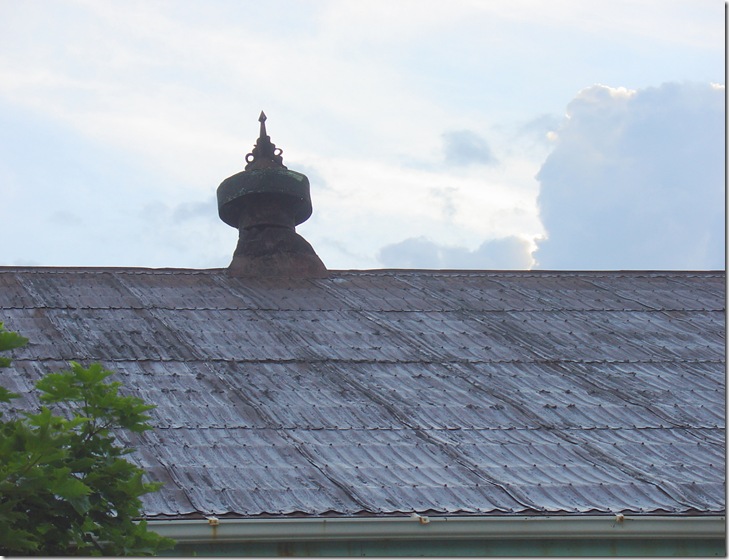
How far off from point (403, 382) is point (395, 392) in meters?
Answer: 0.30

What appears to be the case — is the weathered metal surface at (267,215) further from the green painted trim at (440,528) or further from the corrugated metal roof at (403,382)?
the green painted trim at (440,528)

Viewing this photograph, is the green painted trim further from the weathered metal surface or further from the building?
the weathered metal surface

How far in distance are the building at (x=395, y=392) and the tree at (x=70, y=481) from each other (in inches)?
55.6

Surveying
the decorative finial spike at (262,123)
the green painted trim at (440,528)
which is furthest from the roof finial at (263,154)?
the green painted trim at (440,528)

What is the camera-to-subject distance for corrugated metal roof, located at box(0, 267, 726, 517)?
324 inches

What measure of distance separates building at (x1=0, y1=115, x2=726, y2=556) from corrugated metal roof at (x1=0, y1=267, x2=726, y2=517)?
0.08ft

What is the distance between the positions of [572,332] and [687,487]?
391cm

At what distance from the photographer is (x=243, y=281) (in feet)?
44.9

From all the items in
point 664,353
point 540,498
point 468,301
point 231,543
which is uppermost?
point 468,301

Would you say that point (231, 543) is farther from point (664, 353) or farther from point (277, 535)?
point (664, 353)

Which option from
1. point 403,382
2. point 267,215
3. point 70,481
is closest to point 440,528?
point 403,382

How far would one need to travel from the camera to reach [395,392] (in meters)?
10.1

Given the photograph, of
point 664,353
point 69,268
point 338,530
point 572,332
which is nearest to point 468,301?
point 572,332

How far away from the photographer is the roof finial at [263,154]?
1507cm
